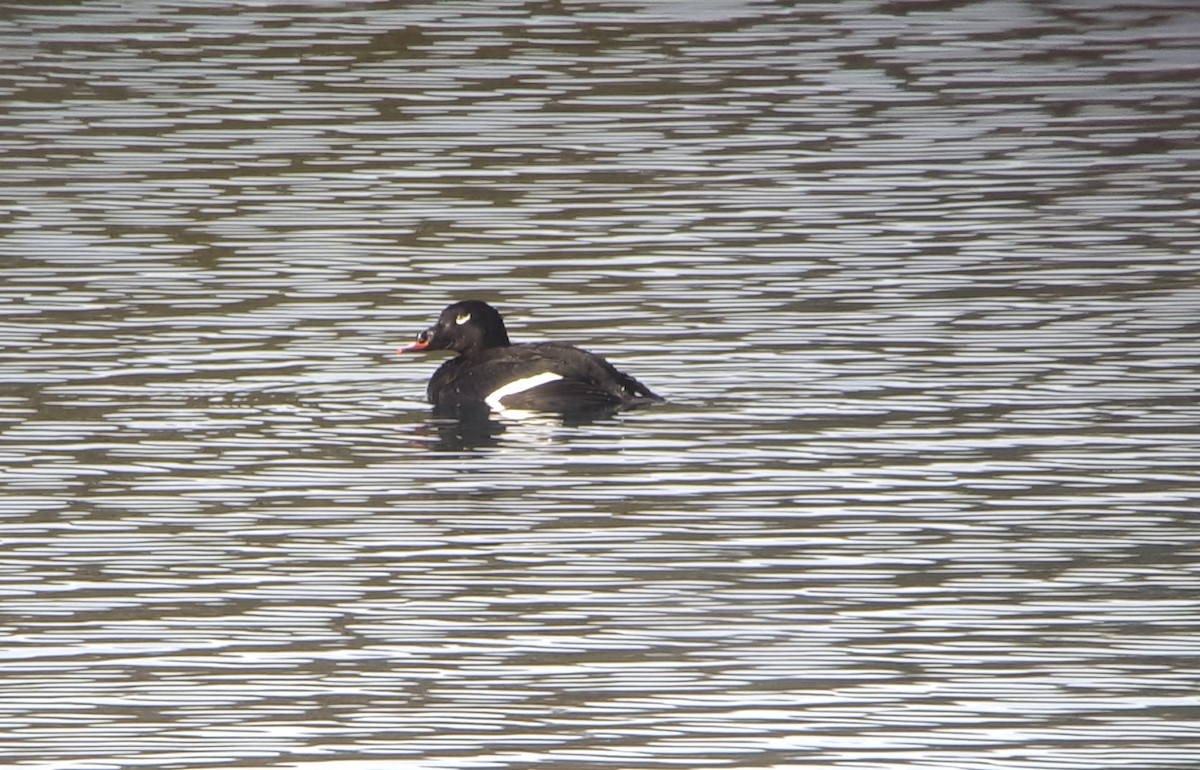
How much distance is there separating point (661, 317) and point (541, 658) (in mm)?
6240

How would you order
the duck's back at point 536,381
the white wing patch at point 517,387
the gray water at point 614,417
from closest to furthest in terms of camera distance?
the gray water at point 614,417, the duck's back at point 536,381, the white wing patch at point 517,387

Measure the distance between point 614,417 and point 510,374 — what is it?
66 cm

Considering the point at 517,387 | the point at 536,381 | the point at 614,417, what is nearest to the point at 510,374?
the point at 517,387

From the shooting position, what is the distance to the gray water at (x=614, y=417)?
7.69 m

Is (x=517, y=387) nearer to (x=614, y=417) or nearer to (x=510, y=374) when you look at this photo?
(x=510, y=374)

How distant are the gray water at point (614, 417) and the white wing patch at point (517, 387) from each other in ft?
0.62

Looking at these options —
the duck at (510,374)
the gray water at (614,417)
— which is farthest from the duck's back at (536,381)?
the gray water at (614,417)

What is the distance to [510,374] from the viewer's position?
1262cm

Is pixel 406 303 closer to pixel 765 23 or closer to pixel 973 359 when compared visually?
pixel 973 359

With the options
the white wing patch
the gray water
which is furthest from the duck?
the gray water

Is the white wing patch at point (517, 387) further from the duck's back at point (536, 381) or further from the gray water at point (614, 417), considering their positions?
the gray water at point (614, 417)

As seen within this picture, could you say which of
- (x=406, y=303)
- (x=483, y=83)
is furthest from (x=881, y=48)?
(x=406, y=303)

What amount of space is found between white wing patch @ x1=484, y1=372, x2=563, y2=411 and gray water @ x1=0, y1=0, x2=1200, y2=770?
0.62 ft

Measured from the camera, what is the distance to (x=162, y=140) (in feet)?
65.7
